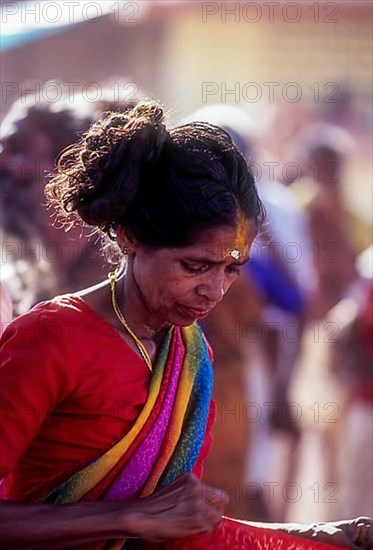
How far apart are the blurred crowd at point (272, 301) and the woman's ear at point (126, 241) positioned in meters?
0.72

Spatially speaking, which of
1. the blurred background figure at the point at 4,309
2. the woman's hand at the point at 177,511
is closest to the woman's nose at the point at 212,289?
the woman's hand at the point at 177,511

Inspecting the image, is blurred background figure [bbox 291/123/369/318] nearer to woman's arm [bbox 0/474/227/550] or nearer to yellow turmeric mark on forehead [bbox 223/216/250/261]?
yellow turmeric mark on forehead [bbox 223/216/250/261]

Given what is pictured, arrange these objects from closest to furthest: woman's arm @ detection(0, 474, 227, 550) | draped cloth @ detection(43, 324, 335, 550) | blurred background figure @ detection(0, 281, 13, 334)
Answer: woman's arm @ detection(0, 474, 227, 550), draped cloth @ detection(43, 324, 335, 550), blurred background figure @ detection(0, 281, 13, 334)

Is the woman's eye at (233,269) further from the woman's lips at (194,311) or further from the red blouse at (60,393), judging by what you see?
the red blouse at (60,393)

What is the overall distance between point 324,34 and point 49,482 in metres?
14.7

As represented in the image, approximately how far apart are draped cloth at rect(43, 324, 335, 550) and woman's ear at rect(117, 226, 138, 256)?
21 centimetres

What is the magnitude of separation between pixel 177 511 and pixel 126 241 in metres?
0.59

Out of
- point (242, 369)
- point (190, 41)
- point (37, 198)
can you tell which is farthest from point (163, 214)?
point (190, 41)

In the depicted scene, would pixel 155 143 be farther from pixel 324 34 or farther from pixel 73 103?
pixel 324 34

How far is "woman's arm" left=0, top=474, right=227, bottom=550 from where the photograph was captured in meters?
2.67

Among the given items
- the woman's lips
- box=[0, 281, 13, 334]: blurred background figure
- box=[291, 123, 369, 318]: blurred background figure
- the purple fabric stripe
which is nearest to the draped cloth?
the purple fabric stripe

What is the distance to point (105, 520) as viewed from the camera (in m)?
2.68

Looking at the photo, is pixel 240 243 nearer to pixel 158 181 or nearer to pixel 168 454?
pixel 158 181

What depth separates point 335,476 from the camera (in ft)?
22.0
